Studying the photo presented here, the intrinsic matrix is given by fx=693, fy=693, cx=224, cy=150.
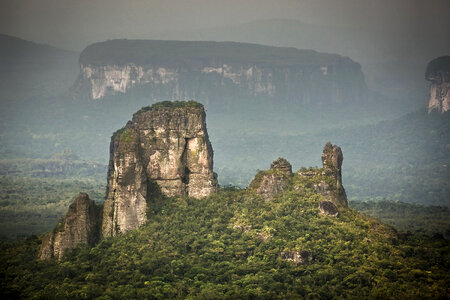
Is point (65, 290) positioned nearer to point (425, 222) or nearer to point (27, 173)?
point (425, 222)

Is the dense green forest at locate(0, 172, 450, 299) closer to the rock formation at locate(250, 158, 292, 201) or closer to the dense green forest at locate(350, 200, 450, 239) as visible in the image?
the rock formation at locate(250, 158, 292, 201)

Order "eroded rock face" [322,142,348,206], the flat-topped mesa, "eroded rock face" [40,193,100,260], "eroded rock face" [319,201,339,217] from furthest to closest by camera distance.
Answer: "eroded rock face" [322,142,348,206]
the flat-topped mesa
"eroded rock face" [319,201,339,217]
"eroded rock face" [40,193,100,260]

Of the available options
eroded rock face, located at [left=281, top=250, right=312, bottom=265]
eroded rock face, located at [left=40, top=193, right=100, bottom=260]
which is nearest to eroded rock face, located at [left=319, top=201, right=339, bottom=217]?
eroded rock face, located at [left=281, top=250, right=312, bottom=265]

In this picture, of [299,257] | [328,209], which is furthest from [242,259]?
[328,209]

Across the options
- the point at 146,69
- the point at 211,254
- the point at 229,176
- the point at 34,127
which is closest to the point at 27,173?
the point at 229,176

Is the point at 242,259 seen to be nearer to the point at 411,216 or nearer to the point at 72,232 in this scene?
the point at 72,232

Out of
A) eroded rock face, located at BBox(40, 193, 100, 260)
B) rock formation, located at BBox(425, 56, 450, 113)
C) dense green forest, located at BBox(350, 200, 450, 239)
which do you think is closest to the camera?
eroded rock face, located at BBox(40, 193, 100, 260)

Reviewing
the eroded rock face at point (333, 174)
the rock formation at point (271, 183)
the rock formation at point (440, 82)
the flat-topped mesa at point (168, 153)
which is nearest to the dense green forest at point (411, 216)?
the eroded rock face at point (333, 174)
